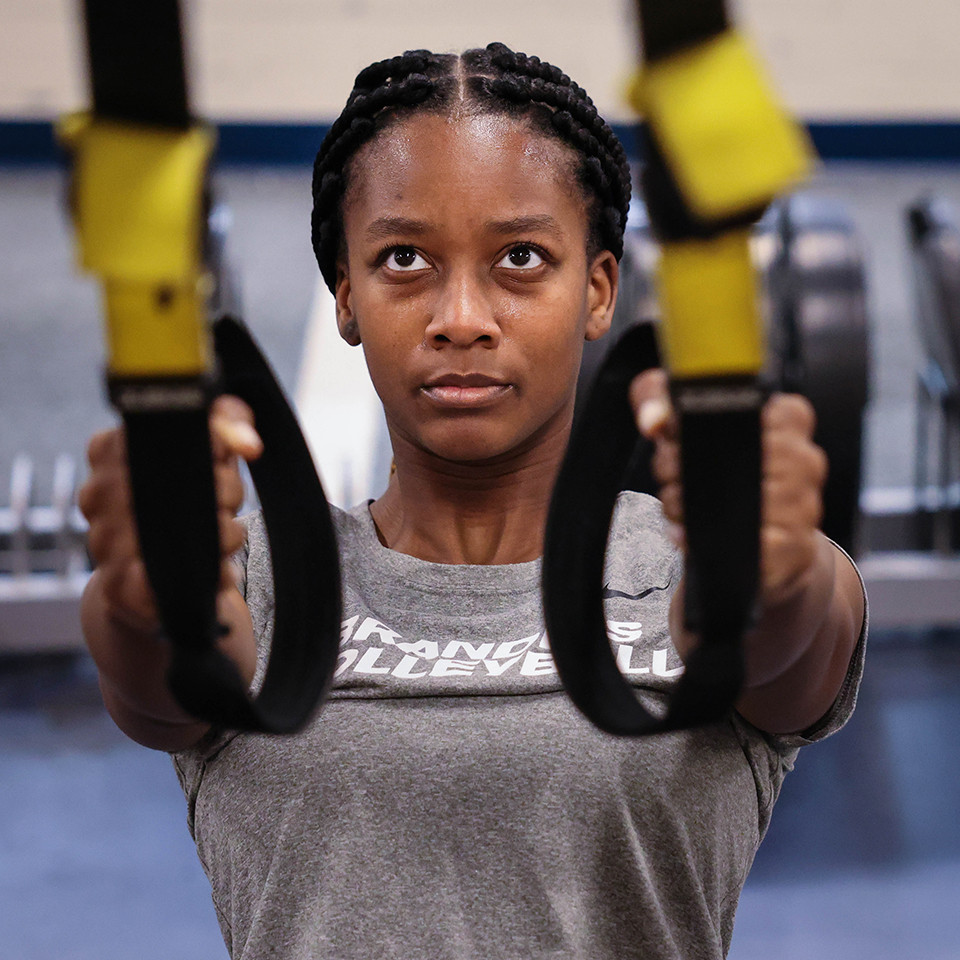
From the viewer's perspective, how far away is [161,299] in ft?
1.45

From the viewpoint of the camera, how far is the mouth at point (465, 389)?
719mm

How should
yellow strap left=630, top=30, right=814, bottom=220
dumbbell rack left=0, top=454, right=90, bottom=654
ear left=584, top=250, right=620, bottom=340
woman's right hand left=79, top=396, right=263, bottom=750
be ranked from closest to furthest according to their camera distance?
yellow strap left=630, top=30, right=814, bottom=220 → woman's right hand left=79, top=396, right=263, bottom=750 → ear left=584, top=250, right=620, bottom=340 → dumbbell rack left=0, top=454, right=90, bottom=654

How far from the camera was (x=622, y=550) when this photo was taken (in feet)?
2.63

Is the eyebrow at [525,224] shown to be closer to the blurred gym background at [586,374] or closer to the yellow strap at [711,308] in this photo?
the yellow strap at [711,308]

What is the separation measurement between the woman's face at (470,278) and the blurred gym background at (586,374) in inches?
15.2

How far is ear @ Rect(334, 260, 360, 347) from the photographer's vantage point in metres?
0.85

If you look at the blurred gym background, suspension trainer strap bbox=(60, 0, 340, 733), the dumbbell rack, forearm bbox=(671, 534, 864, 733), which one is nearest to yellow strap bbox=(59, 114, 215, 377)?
suspension trainer strap bbox=(60, 0, 340, 733)

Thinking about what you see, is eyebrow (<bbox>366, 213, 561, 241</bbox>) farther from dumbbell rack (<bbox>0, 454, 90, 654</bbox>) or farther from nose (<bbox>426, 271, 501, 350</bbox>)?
dumbbell rack (<bbox>0, 454, 90, 654</bbox>)

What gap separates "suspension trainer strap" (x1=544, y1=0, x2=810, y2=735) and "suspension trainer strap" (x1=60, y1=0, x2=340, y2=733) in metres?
0.18

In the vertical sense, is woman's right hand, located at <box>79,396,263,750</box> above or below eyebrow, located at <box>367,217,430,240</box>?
below

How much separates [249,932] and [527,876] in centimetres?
18

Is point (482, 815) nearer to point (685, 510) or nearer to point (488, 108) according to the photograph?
point (685, 510)

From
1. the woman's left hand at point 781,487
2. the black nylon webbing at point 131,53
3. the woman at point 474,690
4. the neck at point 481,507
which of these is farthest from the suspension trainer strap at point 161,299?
the neck at point 481,507

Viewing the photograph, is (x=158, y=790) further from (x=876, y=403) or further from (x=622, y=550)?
(x=876, y=403)
